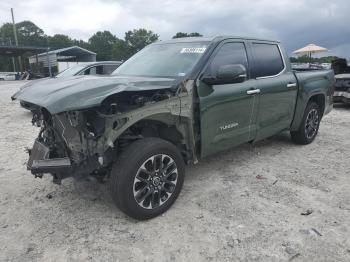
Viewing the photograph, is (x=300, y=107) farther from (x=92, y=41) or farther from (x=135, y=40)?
(x=92, y=41)

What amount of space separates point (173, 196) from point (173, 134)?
686mm

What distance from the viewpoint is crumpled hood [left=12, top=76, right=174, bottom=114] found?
285 cm

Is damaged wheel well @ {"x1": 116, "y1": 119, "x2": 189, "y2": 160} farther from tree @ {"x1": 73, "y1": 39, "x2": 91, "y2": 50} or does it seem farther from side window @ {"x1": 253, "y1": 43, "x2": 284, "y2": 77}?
tree @ {"x1": 73, "y1": 39, "x2": 91, "y2": 50}

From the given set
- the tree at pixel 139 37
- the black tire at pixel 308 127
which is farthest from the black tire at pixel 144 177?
the tree at pixel 139 37

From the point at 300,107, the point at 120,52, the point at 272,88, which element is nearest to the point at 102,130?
the point at 272,88

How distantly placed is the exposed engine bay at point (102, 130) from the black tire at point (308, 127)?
289 cm

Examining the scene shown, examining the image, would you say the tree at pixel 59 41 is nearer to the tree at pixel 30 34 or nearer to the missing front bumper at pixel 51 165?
the tree at pixel 30 34

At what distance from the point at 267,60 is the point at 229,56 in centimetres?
93

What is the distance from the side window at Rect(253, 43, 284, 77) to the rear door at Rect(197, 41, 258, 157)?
0.25 meters

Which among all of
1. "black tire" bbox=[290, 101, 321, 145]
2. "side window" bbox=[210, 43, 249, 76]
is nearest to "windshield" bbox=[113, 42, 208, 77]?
"side window" bbox=[210, 43, 249, 76]

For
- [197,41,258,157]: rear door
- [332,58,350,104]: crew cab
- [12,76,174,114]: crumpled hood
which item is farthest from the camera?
[332,58,350,104]: crew cab

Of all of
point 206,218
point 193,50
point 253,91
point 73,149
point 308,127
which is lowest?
point 206,218

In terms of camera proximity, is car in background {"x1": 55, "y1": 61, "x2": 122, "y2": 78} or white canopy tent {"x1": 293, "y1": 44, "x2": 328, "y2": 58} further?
white canopy tent {"x1": 293, "y1": 44, "x2": 328, "y2": 58}

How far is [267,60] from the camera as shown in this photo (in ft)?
16.0
